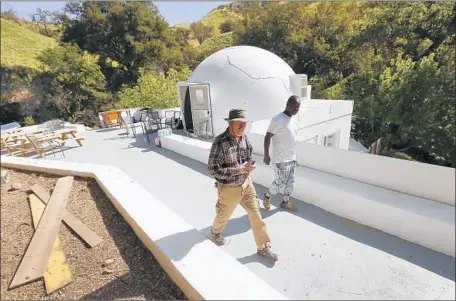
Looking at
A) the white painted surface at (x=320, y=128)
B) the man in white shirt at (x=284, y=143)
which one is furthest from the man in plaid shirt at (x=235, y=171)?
the white painted surface at (x=320, y=128)

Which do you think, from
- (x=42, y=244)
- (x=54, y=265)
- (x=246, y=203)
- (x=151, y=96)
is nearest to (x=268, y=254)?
(x=246, y=203)

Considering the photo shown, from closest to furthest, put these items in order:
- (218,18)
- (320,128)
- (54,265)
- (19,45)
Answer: (19,45)
(54,265)
(320,128)
(218,18)

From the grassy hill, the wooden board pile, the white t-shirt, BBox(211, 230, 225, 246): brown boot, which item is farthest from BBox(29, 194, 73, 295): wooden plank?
the white t-shirt

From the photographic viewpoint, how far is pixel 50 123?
8.15 feet

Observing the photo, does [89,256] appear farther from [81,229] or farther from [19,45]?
[19,45]

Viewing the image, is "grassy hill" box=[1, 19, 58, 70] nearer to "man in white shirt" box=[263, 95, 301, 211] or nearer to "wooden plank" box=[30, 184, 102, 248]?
"wooden plank" box=[30, 184, 102, 248]

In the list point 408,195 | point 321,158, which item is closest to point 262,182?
point 321,158

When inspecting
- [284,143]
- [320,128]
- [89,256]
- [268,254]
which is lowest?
[320,128]

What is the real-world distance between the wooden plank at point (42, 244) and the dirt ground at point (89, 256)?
0.05m

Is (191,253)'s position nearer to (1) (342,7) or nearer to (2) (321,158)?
(2) (321,158)

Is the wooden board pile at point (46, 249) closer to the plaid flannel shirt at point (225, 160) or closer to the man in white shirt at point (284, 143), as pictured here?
the plaid flannel shirt at point (225, 160)

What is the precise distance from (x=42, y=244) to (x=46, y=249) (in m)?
0.06

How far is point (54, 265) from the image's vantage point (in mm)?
2229

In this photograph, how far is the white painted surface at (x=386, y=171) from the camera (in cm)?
167
